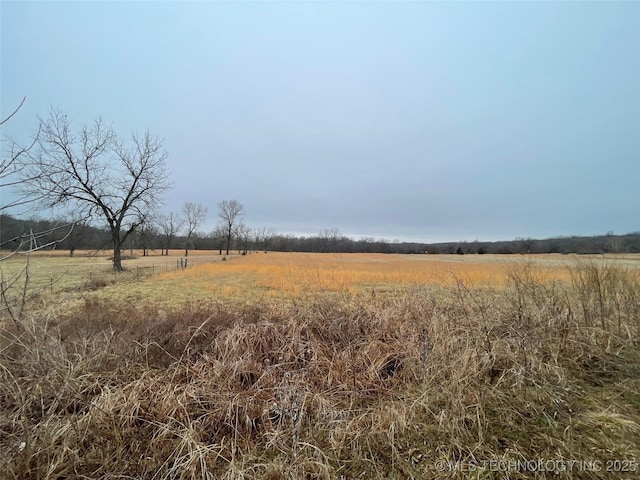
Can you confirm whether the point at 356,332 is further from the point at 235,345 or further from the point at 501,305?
the point at 501,305

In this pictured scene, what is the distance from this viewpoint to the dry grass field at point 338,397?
2.26 m

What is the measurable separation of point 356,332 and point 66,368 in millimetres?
4368

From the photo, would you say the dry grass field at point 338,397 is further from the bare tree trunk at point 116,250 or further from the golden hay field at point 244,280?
the bare tree trunk at point 116,250

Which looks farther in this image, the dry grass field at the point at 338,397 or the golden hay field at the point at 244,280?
the golden hay field at the point at 244,280

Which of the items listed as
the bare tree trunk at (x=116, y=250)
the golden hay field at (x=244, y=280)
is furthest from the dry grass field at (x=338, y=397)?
the bare tree trunk at (x=116, y=250)

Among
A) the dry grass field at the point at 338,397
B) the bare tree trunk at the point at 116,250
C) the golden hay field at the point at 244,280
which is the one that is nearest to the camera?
the dry grass field at the point at 338,397

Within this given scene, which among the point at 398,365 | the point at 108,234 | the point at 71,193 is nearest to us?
the point at 398,365

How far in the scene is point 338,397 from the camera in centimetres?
327

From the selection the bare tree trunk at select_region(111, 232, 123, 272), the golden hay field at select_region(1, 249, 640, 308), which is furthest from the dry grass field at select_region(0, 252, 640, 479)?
the bare tree trunk at select_region(111, 232, 123, 272)

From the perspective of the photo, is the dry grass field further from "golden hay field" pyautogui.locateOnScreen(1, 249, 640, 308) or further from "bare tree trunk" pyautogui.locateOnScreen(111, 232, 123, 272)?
"bare tree trunk" pyautogui.locateOnScreen(111, 232, 123, 272)

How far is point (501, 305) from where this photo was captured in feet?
18.7

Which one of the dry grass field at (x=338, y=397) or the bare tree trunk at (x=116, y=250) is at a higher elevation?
the bare tree trunk at (x=116, y=250)

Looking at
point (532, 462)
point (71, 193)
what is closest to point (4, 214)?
point (532, 462)

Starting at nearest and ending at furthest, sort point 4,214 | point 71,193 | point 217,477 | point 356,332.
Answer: point 217,477 < point 4,214 < point 356,332 < point 71,193
